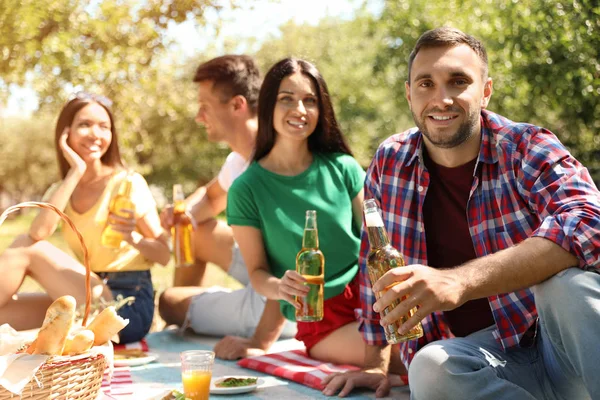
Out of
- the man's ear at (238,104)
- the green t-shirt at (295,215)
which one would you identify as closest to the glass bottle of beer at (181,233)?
the man's ear at (238,104)

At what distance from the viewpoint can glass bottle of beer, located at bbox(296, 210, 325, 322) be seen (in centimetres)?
370

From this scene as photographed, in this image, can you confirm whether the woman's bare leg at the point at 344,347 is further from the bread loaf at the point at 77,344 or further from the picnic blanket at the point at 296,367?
the bread loaf at the point at 77,344

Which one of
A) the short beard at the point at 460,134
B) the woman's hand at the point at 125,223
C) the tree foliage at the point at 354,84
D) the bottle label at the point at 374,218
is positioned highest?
the tree foliage at the point at 354,84

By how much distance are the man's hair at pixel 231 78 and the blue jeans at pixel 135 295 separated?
1490 millimetres

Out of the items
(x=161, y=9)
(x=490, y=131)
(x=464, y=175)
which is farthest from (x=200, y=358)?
(x=161, y=9)

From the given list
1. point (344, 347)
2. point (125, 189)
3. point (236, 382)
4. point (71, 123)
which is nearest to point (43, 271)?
point (125, 189)

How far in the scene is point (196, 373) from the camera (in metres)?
3.32

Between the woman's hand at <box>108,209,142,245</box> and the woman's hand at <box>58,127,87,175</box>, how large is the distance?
0.42 meters

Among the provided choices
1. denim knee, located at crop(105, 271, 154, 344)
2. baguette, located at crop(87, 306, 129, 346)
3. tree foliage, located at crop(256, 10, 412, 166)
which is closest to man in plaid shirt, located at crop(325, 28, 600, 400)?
baguette, located at crop(87, 306, 129, 346)

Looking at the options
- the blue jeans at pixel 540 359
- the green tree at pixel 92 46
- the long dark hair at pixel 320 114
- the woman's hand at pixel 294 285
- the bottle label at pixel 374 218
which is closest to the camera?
the blue jeans at pixel 540 359

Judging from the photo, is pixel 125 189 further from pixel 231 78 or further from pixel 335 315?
pixel 335 315

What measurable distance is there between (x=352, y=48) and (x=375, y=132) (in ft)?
12.6

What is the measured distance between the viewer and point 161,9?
948 cm

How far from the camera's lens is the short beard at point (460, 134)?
318 cm
